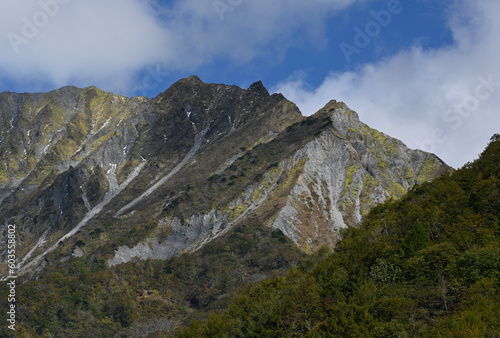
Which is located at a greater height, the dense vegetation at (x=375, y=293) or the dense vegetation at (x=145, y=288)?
the dense vegetation at (x=145, y=288)

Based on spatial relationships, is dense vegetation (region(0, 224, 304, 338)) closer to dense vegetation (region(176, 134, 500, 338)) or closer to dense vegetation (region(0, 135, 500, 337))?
dense vegetation (region(0, 135, 500, 337))

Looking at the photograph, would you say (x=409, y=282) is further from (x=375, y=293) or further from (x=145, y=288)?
(x=145, y=288)

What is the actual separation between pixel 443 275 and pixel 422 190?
4731 centimetres

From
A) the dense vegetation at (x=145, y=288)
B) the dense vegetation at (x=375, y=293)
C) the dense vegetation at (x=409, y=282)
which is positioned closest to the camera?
the dense vegetation at (x=409, y=282)

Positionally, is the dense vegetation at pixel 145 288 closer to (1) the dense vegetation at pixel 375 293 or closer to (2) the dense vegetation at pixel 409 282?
(1) the dense vegetation at pixel 375 293

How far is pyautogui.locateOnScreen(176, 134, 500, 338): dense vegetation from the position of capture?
60500mm

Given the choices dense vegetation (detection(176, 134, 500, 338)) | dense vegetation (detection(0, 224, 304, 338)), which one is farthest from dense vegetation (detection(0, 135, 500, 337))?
dense vegetation (detection(0, 224, 304, 338))

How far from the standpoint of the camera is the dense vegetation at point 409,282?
60500mm

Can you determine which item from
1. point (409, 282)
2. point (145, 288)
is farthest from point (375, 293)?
point (145, 288)

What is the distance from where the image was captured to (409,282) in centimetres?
7338

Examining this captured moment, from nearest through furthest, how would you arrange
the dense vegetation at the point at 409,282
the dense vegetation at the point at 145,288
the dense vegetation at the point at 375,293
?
the dense vegetation at the point at 409,282 < the dense vegetation at the point at 375,293 < the dense vegetation at the point at 145,288

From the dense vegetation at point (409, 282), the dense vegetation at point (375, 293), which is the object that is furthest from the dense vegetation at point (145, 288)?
the dense vegetation at point (409, 282)

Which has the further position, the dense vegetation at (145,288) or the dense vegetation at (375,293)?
the dense vegetation at (145,288)

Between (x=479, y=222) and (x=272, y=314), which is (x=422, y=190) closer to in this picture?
(x=479, y=222)
